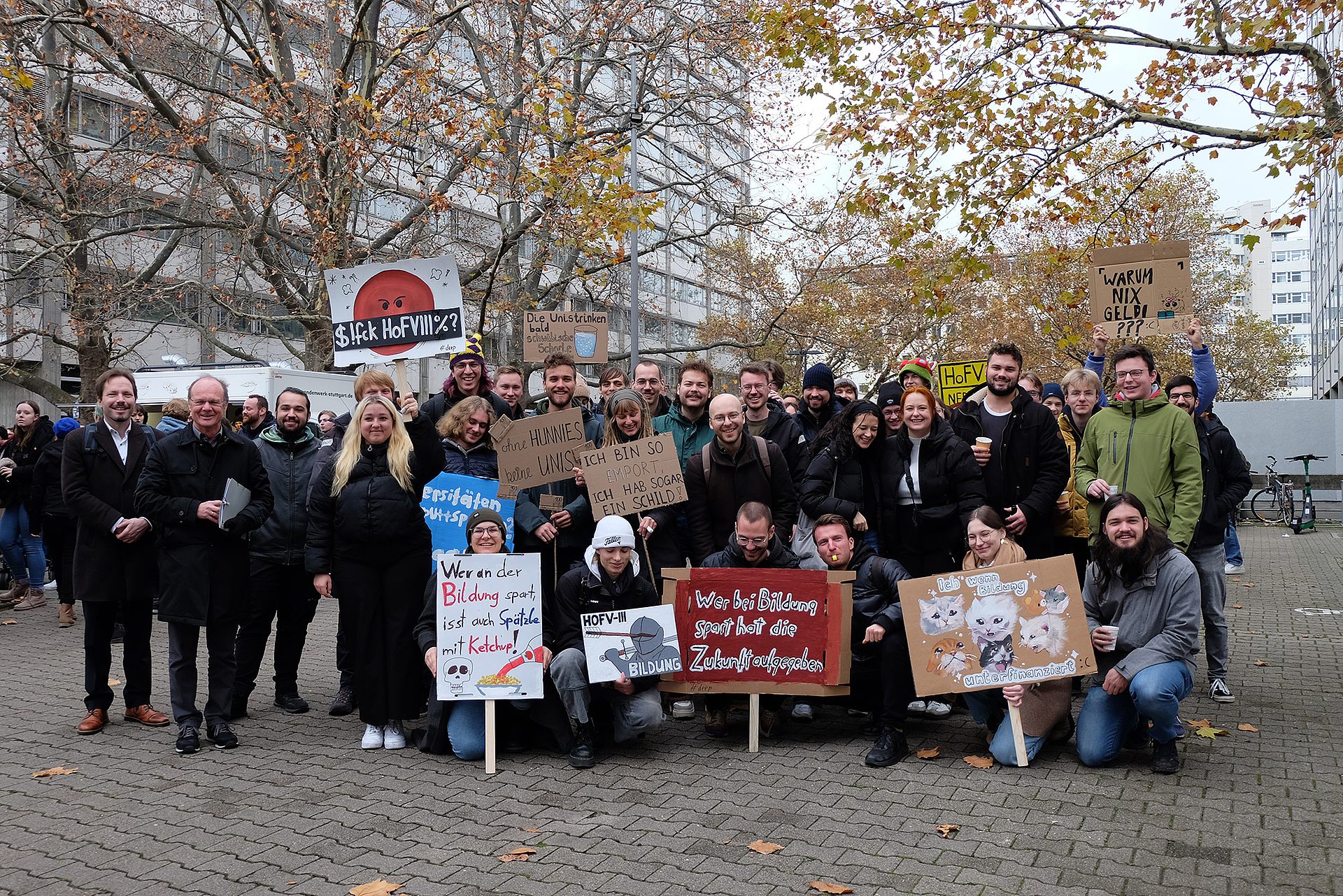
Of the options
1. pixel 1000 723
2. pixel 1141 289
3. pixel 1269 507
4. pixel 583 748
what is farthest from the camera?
pixel 1269 507

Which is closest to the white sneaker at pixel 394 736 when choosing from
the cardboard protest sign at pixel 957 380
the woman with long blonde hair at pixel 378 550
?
the woman with long blonde hair at pixel 378 550

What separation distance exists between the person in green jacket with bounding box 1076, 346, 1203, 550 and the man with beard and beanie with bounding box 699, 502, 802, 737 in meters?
2.01

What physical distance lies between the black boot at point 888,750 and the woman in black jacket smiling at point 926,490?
1.18 metres

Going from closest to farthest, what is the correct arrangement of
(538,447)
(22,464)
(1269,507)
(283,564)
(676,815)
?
1. (676,815)
2. (538,447)
3. (283,564)
4. (22,464)
5. (1269,507)

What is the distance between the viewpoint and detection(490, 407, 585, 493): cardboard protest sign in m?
6.87

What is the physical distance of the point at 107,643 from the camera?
690cm

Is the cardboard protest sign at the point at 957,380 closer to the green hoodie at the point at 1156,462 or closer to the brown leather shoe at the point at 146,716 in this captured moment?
the green hoodie at the point at 1156,462

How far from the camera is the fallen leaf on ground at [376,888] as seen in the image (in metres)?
4.19

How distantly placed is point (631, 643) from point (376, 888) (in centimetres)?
217

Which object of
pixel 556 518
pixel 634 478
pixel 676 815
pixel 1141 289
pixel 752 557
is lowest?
pixel 676 815

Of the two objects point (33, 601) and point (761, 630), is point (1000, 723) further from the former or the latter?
point (33, 601)

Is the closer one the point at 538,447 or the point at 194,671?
the point at 194,671

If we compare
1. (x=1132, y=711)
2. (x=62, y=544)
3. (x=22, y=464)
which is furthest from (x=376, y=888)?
(x=22, y=464)

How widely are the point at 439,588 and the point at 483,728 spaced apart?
85cm
